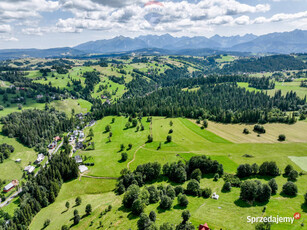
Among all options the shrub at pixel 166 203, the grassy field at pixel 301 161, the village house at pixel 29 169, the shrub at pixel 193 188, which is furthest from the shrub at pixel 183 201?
the village house at pixel 29 169

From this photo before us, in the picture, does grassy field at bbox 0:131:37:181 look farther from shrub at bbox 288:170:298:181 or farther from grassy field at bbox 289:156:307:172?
grassy field at bbox 289:156:307:172

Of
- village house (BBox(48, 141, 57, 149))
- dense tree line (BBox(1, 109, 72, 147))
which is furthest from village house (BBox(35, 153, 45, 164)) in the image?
dense tree line (BBox(1, 109, 72, 147))

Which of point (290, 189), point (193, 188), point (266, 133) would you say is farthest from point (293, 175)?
point (266, 133)

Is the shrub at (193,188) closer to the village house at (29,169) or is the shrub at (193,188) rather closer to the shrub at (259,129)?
the shrub at (259,129)

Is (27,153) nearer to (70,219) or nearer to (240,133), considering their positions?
(70,219)

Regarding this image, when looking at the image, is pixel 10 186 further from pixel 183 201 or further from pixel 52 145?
pixel 183 201

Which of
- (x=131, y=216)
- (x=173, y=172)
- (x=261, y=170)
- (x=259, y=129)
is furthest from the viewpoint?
(x=259, y=129)
